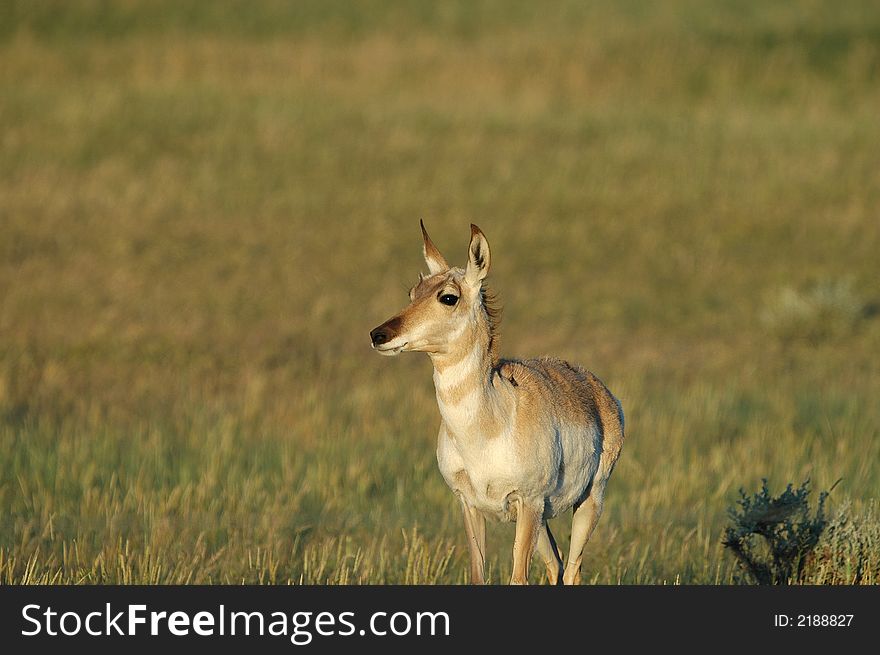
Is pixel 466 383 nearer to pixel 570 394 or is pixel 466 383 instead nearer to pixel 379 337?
pixel 379 337

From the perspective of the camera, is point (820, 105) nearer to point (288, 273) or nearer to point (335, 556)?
point (288, 273)

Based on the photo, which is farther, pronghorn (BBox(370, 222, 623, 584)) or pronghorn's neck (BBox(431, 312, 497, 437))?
pronghorn's neck (BBox(431, 312, 497, 437))

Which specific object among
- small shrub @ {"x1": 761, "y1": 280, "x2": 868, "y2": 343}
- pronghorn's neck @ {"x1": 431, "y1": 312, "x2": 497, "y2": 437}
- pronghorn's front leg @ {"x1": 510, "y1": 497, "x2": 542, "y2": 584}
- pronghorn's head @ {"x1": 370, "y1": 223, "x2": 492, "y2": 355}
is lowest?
pronghorn's front leg @ {"x1": 510, "y1": 497, "x2": 542, "y2": 584}

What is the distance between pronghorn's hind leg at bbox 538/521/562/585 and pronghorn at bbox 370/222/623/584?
0.79 feet

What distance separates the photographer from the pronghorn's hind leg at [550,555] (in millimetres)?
7910

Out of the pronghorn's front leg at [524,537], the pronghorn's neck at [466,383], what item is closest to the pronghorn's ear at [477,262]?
the pronghorn's neck at [466,383]

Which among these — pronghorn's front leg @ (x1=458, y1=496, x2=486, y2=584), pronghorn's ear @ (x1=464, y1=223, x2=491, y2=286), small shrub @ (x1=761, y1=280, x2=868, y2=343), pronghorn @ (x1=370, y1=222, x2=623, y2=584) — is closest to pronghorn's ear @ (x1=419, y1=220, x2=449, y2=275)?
pronghorn @ (x1=370, y1=222, x2=623, y2=584)

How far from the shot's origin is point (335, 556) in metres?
10.4

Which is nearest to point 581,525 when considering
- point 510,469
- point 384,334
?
point 510,469

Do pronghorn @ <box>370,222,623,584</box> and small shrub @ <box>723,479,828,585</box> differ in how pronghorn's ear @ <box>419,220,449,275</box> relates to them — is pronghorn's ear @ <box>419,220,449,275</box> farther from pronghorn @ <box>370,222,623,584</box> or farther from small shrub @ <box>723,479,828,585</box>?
small shrub @ <box>723,479,828,585</box>

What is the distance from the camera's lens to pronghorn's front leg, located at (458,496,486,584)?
734 centimetres

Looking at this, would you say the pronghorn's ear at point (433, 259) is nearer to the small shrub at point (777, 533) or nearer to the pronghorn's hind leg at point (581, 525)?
the pronghorn's hind leg at point (581, 525)

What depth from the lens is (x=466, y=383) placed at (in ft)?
23.5

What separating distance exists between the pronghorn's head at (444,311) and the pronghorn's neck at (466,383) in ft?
0.13
